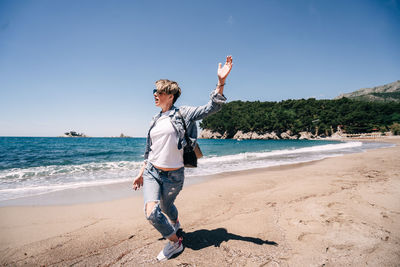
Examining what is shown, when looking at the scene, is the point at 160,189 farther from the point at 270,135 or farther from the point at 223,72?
the point at 270,135

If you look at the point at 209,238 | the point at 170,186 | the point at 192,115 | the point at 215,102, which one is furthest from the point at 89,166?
the point at 215,102

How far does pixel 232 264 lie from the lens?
84.4 inches

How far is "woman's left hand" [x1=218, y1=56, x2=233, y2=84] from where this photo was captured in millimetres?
2013

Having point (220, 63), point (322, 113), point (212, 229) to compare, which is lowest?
point (212, 229)

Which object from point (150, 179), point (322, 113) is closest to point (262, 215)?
point (150, 179)

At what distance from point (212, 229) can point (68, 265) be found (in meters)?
2.02

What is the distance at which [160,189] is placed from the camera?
2.26 m

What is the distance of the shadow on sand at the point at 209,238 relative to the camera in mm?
2570

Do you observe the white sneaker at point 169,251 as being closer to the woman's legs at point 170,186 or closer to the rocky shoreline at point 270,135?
the woman's legs at point 170,186

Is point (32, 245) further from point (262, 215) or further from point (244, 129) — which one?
point (244, 129)

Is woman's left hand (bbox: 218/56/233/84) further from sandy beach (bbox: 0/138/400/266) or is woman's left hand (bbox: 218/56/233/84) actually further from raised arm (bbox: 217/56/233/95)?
sandy beach (bbox: 0/138/400/266)

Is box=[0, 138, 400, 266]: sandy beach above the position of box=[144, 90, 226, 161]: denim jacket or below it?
below

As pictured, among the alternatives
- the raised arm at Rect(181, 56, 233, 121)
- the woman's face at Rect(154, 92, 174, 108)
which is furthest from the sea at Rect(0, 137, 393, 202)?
the raised arm at Rect(181, 56, 233, 121)

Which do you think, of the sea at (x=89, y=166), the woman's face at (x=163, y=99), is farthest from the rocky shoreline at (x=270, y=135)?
the woman's face at (x=163, y=99)
